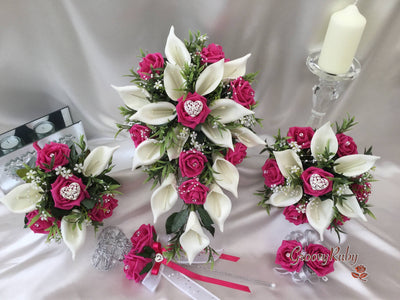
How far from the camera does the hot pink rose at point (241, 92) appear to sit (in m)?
0.82

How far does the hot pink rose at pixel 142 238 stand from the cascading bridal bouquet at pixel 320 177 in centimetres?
37

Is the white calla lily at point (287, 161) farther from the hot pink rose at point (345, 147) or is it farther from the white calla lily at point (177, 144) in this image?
the white calla lily at point (177, 144)

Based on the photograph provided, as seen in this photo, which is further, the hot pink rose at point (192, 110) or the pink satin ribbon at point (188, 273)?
the pink satin ribbon at point (188, 273)

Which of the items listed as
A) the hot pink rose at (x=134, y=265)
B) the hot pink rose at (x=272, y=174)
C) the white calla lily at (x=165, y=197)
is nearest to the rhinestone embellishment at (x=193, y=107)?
the white calla lily at (x=165, y=197)

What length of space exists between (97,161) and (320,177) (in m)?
Result: 0.61

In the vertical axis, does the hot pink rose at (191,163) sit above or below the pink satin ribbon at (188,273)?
above

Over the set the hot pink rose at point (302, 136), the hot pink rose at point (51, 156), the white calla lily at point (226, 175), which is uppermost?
the hot pink rose at point (51, 156)

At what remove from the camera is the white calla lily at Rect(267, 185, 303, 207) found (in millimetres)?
920

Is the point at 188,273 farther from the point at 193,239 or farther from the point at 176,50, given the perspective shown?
the point at 176,50

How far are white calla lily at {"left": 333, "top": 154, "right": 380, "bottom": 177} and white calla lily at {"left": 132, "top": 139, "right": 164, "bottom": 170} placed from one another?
0.49 metres

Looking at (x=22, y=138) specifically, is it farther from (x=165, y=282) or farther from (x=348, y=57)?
(x=348, y=57)

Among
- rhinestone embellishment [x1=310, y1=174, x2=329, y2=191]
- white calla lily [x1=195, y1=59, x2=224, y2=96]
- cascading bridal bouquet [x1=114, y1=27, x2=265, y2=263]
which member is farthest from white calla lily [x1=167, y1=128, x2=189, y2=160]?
rhinestone embellishment [x1=310, y1=174, x2=329, y2=191]

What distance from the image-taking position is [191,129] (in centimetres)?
85

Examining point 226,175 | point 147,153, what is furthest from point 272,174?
point 147,153
